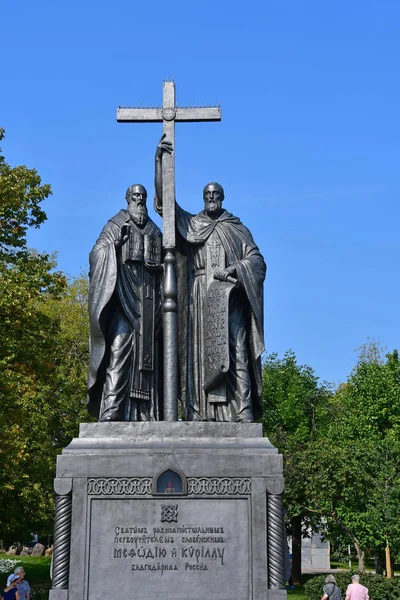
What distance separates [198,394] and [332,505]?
23.5 meters

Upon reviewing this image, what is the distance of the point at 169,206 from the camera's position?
9.87 m

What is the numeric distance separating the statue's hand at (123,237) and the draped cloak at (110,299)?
35 mm

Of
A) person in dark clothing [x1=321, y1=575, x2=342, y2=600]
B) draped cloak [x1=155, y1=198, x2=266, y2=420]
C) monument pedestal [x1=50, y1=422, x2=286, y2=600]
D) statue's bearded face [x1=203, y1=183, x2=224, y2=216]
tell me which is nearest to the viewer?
monument pedestal [x1=50, y1=422, x2=286, y2=600]

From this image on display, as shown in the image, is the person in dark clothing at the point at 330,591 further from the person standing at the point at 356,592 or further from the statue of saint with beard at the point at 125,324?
the statue of saint with beard at the point at 125,324

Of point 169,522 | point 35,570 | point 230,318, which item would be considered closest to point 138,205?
point 230,318

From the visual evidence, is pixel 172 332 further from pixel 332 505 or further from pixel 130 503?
pixel 332 505

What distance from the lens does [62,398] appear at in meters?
30.6

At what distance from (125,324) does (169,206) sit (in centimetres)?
150

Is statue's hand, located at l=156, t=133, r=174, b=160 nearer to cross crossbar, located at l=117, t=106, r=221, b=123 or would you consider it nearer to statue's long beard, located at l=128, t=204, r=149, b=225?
cross crossbar, located at l=117, t=106, r=221, b=123

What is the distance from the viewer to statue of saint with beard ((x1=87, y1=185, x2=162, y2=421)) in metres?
9.36

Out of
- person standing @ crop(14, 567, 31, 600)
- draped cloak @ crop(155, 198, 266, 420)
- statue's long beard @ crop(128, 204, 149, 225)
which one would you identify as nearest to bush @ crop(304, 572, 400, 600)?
person standing @ crop(14, 567, 31, 600)

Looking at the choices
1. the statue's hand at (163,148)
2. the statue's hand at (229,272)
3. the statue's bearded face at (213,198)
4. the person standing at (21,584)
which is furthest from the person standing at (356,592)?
the statue's hand at (163,148)

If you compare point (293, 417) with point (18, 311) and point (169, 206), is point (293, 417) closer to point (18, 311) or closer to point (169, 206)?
point (18, 311)

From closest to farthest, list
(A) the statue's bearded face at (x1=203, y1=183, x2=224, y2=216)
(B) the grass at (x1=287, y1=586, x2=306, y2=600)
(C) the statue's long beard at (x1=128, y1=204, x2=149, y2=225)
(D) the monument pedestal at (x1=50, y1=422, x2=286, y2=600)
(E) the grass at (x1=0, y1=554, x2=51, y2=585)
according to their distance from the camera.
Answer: (D) the monument pedestal at (x1=50, y1=422, x2=286, y2=600), (C) the statue's long beard at (x1=128, y1=204, x2=149, y2=225), (A) the statue's bearded face at (x1=203, y1=183, x2=224, y2=216), (B) the grass at (x1=287, y1=586, x2=306, y2=600), (E) the grass at (x1=0, y1=554, x2=51, y2=585)
